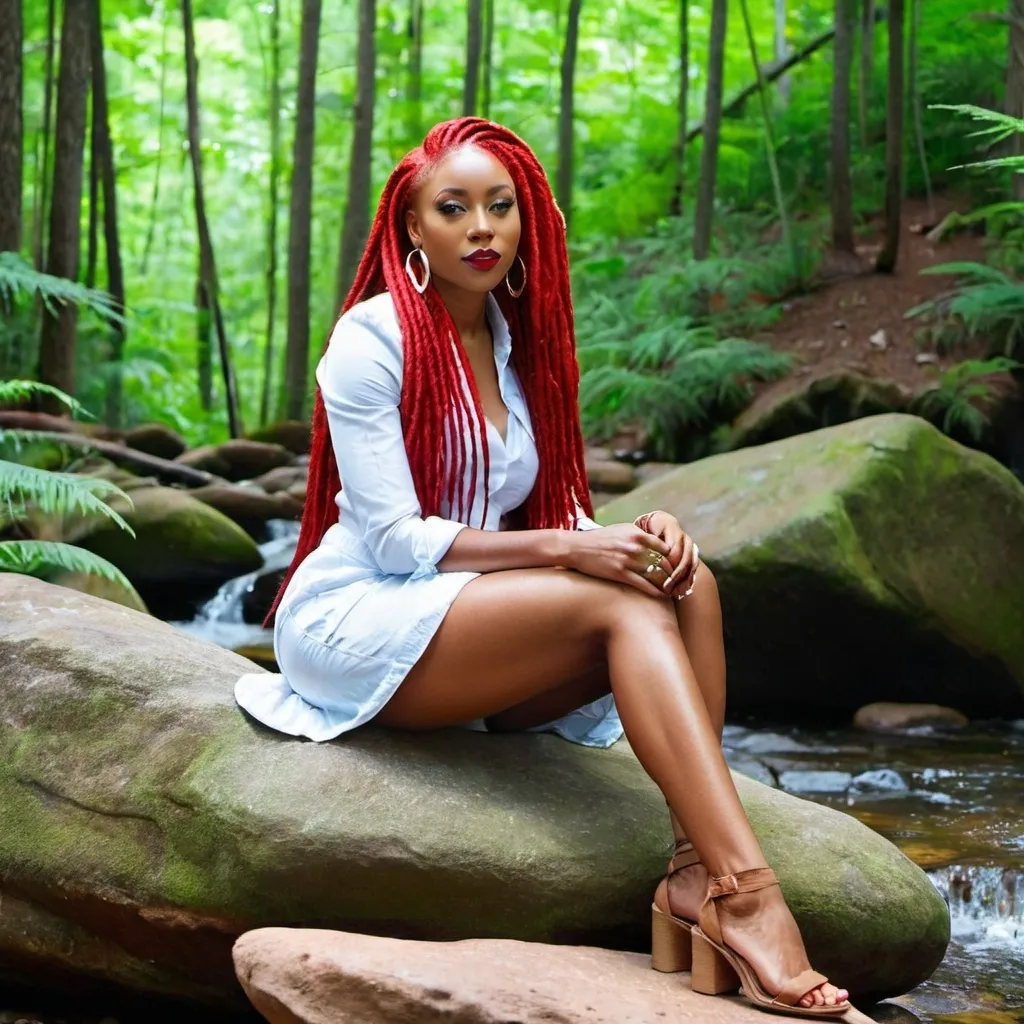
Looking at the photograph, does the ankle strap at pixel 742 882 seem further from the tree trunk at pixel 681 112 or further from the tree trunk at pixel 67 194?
the tree trunk at pixel 681 112

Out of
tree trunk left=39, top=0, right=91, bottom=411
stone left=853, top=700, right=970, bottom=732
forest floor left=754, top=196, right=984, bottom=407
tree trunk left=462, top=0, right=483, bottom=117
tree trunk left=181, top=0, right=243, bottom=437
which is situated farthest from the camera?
tree trunk left=181, top=0, right=243, bottom=437

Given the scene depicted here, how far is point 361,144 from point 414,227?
9998 millimetres

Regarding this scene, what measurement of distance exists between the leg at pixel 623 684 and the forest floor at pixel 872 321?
26.4 feet

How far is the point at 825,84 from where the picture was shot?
1599cm

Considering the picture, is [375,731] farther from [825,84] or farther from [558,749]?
[825,84]

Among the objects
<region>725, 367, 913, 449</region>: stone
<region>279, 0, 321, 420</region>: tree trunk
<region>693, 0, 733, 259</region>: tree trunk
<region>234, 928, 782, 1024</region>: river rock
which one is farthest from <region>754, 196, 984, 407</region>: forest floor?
<region>234, 928, 782, 1024</region>: river rock

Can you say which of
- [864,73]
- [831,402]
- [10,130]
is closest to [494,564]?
[10,130]

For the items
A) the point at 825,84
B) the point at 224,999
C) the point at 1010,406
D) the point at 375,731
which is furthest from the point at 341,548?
the point at 825,84

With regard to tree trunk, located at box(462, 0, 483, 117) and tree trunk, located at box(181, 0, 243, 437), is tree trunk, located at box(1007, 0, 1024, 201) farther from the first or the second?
tree trunk, located at box(181, 0, 243, 437)

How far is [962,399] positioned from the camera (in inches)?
399

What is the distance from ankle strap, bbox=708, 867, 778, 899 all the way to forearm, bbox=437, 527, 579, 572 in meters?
0.70

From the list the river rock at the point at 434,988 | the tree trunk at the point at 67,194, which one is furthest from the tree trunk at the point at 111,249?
the river rock at the point at 434,988

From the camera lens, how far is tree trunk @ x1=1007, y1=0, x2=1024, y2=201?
10.8 meters

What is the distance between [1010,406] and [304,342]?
7.03m
